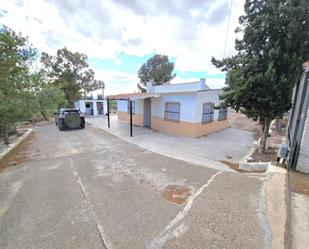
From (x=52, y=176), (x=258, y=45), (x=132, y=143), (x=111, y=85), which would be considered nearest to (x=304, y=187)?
(x=258, y=45)

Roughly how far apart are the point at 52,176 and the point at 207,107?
9175mm

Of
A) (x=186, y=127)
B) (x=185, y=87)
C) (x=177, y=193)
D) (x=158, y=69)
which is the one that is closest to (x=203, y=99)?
(x=186, y=127)

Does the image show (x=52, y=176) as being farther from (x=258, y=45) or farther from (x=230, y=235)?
(x=258, y=45)

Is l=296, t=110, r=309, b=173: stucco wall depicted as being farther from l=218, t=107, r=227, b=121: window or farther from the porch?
l=218, t=107, r=227, b=121: window

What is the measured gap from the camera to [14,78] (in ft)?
26.7

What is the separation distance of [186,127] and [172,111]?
1.50m

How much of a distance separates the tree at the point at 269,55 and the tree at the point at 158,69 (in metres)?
23.6

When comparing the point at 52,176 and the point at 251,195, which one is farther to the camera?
the point at 52,176

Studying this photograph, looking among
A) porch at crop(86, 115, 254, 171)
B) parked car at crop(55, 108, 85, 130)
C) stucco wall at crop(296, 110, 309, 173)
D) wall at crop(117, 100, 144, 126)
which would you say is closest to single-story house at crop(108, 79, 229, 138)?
wall at crop(117, 100, 144, 126)

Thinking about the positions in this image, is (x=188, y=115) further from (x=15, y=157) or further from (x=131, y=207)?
(x=15, y=157)

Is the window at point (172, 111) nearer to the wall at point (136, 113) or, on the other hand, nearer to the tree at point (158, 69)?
the wall at point (136, 113)

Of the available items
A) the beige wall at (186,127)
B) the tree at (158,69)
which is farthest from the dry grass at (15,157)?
the tree at (158,69)

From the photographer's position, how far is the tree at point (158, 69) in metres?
30.1

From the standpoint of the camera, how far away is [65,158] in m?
7.02
